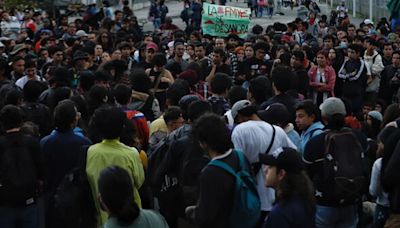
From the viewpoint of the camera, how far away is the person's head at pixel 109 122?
273 inches

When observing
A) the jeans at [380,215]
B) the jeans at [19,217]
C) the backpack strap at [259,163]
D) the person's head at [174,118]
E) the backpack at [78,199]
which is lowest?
the jeans at [380,215]

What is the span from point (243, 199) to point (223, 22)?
493 inches

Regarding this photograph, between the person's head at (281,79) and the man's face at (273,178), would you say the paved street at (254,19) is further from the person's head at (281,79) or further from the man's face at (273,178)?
the man's face at (273,178)

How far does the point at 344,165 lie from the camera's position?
7266mm

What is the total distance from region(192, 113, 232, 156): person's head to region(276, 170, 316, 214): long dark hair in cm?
54

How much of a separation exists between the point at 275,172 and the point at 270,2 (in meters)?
36.0

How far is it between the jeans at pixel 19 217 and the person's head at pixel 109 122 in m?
1.20

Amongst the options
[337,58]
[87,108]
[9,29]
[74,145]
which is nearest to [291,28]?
[337,58]

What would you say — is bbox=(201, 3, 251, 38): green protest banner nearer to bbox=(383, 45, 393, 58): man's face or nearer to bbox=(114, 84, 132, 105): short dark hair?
bbox=(383, 45, 393, 58): man's face

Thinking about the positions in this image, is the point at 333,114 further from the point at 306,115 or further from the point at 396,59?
the point at 396,59

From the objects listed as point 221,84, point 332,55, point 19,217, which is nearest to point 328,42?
Result: point 332,55

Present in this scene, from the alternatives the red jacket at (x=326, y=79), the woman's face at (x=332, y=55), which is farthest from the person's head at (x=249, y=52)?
the woman's face at (x=332, y=55)

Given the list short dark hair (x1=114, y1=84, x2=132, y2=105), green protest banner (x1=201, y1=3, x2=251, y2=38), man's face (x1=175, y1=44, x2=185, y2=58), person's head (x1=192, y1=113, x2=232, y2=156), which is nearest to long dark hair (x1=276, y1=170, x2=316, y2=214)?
person's head (x1=192, y1=113, x2=232, y2=156)

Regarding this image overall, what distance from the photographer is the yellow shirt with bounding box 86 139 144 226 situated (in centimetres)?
695
